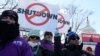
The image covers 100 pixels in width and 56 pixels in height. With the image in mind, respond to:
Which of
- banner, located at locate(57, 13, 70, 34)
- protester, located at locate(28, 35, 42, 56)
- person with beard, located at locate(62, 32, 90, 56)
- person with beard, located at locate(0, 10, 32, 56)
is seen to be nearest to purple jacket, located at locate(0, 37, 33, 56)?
person with beard, located at locate(0, 10, 32, 56)

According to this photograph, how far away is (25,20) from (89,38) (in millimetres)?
9283

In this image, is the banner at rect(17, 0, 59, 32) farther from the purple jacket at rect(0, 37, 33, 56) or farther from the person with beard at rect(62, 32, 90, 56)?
the purple jacket at rect(0, 37, 33, 56)

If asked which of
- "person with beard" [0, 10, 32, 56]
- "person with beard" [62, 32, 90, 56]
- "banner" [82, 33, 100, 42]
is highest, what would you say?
"person with beard" [0, 10, 32, 56]

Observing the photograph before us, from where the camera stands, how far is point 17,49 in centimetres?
579

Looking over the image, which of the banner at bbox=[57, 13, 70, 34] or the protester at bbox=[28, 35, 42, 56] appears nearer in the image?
the protester at bbox=[28, 35, 42, 56]

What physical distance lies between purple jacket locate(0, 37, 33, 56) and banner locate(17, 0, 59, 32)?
4161 millimetres

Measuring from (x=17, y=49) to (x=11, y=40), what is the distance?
0.49 ft

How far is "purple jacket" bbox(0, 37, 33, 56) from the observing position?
572cm

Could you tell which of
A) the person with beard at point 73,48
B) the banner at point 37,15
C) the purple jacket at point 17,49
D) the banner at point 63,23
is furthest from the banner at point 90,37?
the purple jacket at point 17,49

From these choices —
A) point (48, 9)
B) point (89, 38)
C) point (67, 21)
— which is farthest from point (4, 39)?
point (89, 38)

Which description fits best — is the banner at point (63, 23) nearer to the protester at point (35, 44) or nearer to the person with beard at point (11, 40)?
the protester at point (35, 44)

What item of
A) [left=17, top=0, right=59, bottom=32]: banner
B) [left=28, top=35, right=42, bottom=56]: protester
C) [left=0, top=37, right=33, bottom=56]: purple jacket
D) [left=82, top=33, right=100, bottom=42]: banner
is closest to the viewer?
[left=0, top=37, right=33, bottom=56]: purple jacket

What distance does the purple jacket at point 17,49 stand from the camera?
5.72 metres

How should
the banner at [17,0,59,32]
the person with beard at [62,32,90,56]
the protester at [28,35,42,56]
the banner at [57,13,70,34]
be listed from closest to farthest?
the person with beard at [62,32,90,56] → the protester at [28,35,42,56] → the banner at [17,0,59,32] → the banner at [57,13,70,34]
